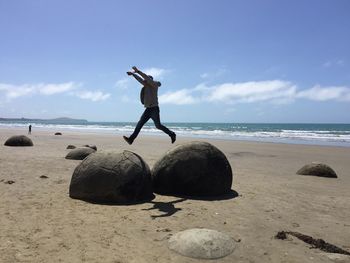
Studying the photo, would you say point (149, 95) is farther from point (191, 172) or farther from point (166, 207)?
point (166, 207)

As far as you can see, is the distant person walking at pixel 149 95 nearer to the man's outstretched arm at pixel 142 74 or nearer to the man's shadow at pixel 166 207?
the man's outstretched arm at pixel 142 74

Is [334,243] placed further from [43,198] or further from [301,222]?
[43,198]

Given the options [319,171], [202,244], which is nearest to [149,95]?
[202,244]

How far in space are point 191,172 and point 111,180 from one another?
1.77 meters

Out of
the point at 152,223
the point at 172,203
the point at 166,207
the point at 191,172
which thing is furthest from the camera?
the point at 191,172

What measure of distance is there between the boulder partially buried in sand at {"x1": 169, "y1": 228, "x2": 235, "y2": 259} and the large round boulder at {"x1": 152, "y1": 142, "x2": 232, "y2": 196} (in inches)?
114

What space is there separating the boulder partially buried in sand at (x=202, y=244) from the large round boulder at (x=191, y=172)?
114 inches

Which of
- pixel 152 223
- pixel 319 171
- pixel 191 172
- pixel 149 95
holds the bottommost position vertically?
pixel 152 223

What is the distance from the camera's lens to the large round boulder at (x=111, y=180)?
754 cm

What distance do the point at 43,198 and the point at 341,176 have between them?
1012cm

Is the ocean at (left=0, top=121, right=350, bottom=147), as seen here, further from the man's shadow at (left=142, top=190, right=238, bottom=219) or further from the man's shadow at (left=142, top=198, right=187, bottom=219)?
the man's shadow at (left=142, top=198, right=187, bottom=219)

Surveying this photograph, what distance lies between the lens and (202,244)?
5.22 metres

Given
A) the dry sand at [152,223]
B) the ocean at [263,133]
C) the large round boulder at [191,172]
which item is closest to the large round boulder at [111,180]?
the dry sand at [152,223]

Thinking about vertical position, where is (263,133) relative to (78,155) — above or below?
above
